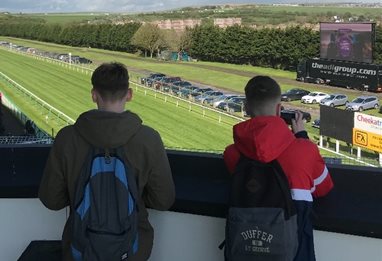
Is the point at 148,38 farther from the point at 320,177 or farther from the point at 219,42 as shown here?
the point at 320,177

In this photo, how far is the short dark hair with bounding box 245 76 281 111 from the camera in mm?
1892

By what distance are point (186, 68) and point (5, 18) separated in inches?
3404

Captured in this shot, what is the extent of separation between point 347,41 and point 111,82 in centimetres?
3847

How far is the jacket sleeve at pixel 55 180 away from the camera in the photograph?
1.96 m

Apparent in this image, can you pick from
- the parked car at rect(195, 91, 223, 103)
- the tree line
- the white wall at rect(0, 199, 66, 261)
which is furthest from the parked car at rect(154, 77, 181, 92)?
the white wall at rect(0, 199, 66, 261)

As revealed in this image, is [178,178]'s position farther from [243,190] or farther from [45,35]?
[45,35]

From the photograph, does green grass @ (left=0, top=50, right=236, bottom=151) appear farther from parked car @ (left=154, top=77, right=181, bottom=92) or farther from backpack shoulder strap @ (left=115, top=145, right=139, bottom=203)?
backpack shoulder strap @ (left=115, top=145, right=139, bottom=203)

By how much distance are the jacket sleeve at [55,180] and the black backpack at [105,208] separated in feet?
0.43

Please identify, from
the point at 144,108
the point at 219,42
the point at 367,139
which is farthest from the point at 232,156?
the point at 219,42

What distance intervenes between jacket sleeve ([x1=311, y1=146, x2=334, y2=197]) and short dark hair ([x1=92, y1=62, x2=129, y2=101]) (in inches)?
27.6

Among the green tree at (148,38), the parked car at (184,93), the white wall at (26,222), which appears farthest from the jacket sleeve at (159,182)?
the green tree at (148,38)

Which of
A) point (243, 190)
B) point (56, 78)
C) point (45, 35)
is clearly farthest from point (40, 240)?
point (45, 35)

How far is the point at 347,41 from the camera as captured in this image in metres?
38.2

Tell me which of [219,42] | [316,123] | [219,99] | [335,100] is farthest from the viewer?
[219,42]
